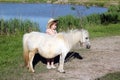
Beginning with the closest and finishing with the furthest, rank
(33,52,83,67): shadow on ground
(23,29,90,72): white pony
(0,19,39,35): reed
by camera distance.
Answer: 1. (23,29,90,72): white pony
2. (33,52,83,67): shadow on ground
3. (0,19,39,35): reed

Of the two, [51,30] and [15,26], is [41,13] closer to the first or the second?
[15,26]

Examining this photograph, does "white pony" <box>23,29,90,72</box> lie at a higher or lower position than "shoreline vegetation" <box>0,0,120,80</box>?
higher

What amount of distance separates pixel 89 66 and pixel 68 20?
32.8 ft

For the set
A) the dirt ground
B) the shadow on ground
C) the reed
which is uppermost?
the reed

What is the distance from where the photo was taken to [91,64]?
9.86 metres

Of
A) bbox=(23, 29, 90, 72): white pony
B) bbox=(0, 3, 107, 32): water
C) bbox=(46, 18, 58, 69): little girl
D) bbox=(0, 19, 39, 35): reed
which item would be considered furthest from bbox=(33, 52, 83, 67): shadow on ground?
bbox=(0, 19, 39, 35): reed

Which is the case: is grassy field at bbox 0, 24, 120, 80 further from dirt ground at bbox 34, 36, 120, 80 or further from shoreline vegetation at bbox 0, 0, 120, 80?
dirt ground at bbox 34, 36, 120, 80

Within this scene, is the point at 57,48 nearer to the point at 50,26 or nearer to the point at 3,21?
the point at 50,26

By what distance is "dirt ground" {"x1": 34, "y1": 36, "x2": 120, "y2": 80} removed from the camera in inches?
334

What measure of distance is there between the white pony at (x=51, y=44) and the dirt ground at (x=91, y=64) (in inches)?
15.5

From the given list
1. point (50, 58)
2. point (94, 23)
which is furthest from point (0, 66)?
point (94, 23)

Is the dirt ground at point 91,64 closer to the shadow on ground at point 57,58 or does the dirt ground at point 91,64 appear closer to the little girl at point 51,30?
the shadow on ground at point 57,58

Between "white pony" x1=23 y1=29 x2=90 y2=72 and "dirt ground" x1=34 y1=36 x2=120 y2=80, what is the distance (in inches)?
15.5

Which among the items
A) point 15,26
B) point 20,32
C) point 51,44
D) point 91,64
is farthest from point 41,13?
point 51,44
